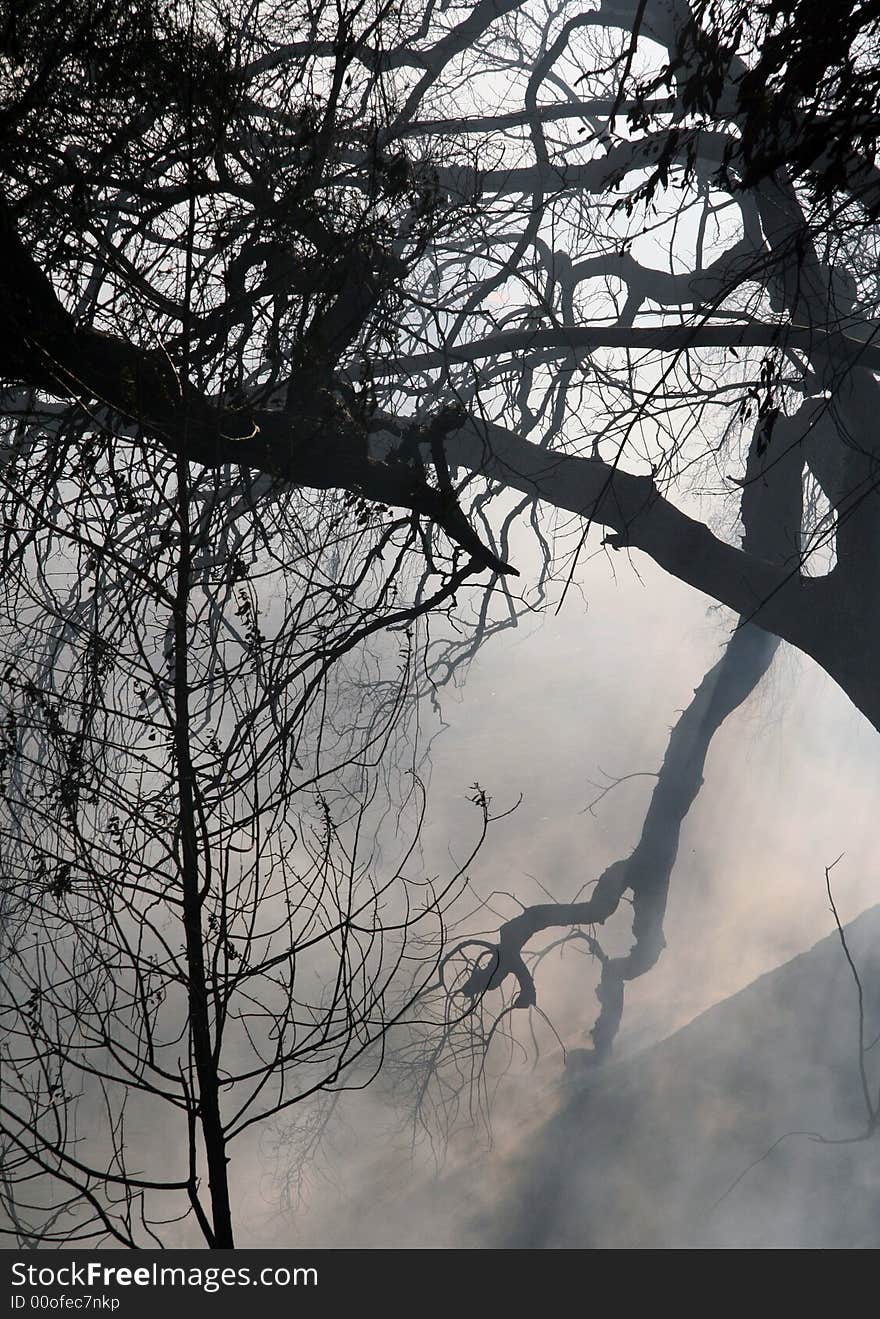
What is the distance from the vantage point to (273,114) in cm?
456

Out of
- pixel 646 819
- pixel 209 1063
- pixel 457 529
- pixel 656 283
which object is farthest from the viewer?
pixel 646 819

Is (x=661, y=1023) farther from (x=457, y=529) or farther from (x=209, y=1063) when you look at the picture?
(x=209, y=1063)

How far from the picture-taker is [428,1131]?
6.70 metres

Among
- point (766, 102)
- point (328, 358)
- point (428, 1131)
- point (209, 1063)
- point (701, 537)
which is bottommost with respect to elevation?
point (209, 1063)

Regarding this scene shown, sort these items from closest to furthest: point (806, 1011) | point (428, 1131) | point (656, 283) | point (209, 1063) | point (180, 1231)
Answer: point (209, 1063), point (180, 1231), point (428, 1131), point (806, 1011), point (656, 283)

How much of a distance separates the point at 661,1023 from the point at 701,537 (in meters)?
3.81

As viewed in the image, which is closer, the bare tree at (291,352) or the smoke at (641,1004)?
the bare tree at (291,352)

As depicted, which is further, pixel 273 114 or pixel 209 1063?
pixel 273 114

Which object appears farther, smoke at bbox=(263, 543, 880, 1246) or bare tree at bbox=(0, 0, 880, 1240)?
smoke at bbox=(263, 543, 880, 1246)

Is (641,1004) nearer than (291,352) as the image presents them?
No
